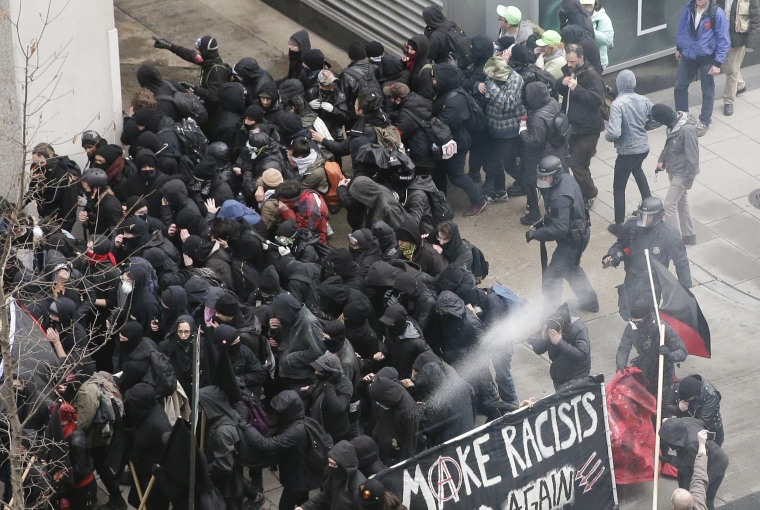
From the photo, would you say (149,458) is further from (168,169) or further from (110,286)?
(168,169)

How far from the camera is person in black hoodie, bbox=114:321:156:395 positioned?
33.9 feet

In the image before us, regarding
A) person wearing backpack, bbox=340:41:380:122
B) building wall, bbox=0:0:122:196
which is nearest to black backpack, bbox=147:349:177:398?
building wall, bbox=0:0:122:196

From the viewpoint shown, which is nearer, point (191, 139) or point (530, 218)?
point (191, 139)

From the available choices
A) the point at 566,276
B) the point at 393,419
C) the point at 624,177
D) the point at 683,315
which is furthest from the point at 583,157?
the point at 393,419

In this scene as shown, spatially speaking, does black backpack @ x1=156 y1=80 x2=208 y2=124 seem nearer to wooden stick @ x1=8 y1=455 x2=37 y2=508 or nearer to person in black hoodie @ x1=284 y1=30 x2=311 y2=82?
person in black hoodie @ x1=284 y1=30 x2=311 y2=82

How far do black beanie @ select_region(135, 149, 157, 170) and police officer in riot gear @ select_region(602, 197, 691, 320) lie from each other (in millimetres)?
4145

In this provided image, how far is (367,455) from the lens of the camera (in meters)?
9.71

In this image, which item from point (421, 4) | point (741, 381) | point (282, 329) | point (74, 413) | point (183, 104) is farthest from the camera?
point (421, 4)

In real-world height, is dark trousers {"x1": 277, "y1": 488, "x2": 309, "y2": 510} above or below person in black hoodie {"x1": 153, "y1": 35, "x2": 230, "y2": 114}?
below

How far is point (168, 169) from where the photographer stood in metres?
12.7

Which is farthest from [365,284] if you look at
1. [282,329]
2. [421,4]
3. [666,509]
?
[421,4]

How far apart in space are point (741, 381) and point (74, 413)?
5.94m

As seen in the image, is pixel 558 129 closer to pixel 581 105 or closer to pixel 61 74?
pixel 581 105

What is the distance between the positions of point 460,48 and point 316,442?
19.0 feet
